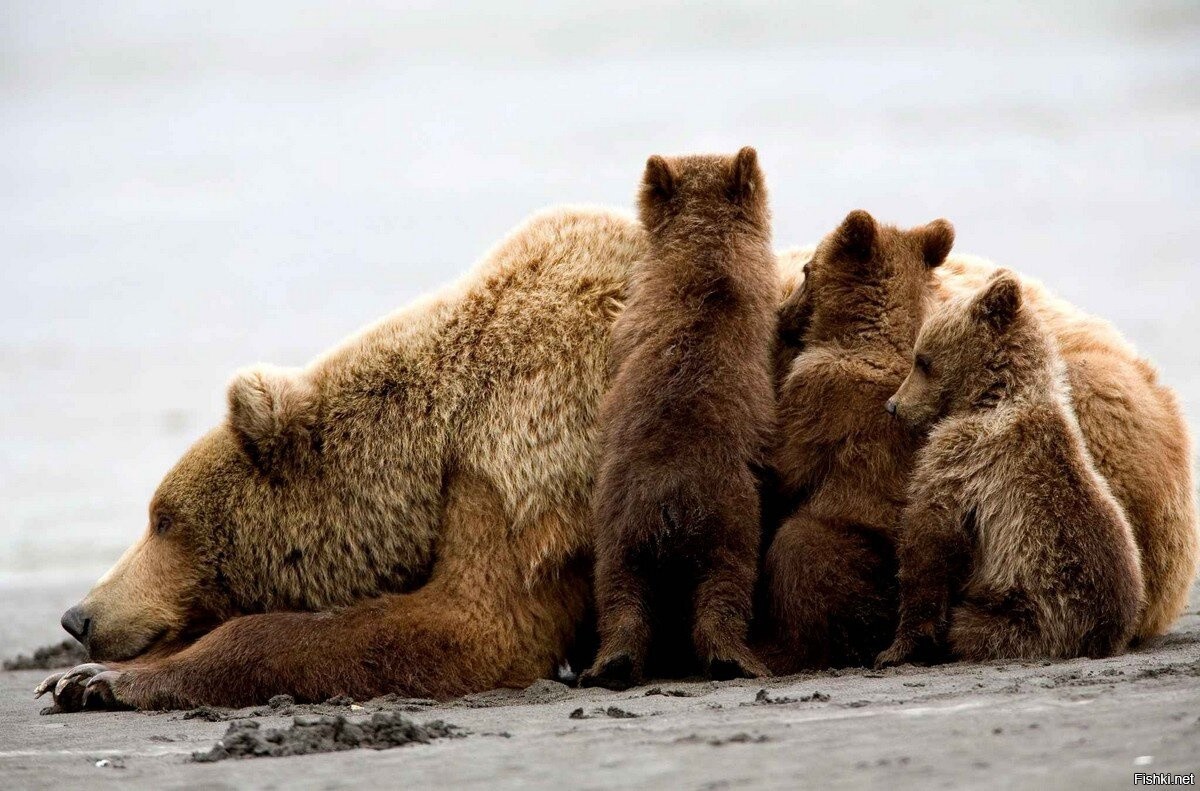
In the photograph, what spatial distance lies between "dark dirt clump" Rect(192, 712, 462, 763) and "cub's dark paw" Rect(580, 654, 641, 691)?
115cm

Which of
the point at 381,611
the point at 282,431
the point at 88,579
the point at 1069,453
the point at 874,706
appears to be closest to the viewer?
the point at 874,706

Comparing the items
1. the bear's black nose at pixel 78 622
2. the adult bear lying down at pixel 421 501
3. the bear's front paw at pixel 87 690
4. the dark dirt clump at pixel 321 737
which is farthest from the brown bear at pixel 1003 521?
the bear's black nose at pixel 78 622

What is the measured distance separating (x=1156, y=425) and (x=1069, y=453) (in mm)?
1094

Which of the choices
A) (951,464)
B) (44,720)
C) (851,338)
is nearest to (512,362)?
(851,338)

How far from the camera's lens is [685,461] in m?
6.37

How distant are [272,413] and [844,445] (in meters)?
2.50

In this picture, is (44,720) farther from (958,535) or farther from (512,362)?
(958,535)

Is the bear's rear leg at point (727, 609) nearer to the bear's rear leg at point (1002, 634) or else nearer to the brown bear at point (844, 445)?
the brown bear at point (844, 445)

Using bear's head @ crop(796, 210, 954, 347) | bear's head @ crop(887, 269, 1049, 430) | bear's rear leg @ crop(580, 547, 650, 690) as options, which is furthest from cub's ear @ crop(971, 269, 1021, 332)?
bear's rear leg @ crop(580, 547, 650, 690)

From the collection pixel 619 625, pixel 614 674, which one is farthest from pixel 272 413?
pixel 614 674

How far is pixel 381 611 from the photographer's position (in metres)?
6.77

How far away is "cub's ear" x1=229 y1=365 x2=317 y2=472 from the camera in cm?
719

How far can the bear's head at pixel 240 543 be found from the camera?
284 inches

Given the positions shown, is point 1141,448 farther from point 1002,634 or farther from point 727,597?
point 727,597
